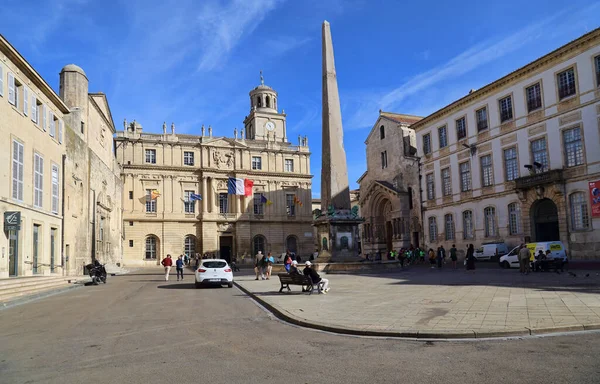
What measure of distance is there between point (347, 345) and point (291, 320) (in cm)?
273

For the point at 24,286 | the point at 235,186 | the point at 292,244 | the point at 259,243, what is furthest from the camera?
the point at 292,244

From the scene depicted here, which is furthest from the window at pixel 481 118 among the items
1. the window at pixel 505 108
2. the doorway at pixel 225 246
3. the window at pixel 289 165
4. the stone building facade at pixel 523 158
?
the doorway at pixel 225 246

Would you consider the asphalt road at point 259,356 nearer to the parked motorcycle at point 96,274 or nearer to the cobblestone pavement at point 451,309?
the cobblestone pavement at point 451,309

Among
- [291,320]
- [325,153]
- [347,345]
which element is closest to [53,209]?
[325,153]

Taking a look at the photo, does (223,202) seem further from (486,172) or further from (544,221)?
(544,221)

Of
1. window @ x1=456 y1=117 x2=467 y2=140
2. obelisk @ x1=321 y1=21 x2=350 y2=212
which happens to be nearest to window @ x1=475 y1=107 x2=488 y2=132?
window @ x1=456 y1=117 x2=467 y2=140

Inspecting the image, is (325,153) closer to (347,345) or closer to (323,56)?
(323,56)

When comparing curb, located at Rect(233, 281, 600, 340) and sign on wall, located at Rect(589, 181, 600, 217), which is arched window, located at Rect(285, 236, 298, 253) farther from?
curb, located at Rect(233, 281, 600, 340)

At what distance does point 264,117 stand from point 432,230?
32.0 m

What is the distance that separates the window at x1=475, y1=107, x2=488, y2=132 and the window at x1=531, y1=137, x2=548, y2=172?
4684 mm

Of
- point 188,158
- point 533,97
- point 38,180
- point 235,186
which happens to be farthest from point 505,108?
point 188,158

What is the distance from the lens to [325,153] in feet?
81.7

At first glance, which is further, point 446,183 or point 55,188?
point 446,183

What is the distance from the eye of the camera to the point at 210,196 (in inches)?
2121
